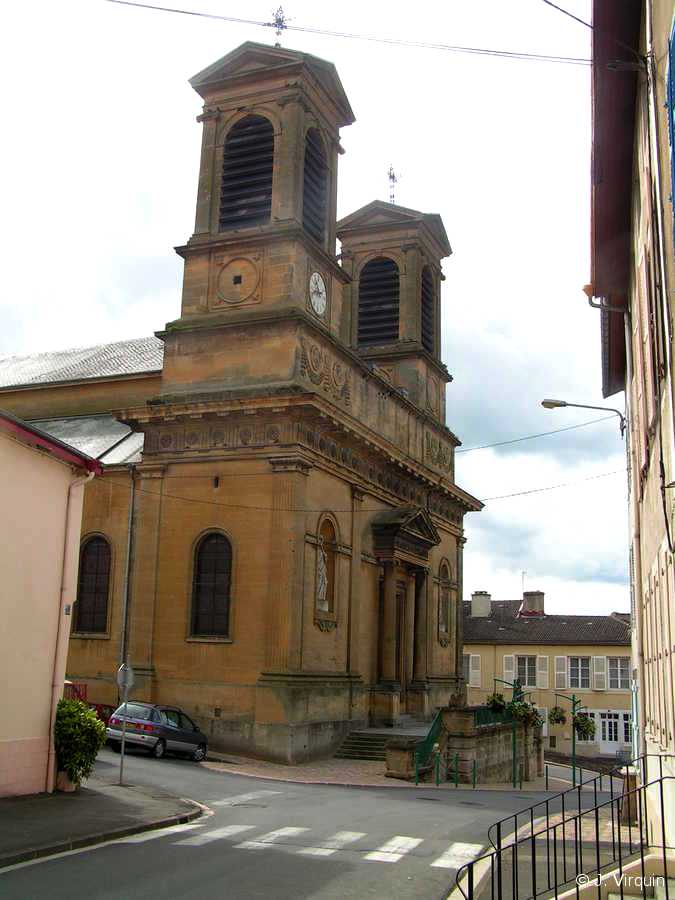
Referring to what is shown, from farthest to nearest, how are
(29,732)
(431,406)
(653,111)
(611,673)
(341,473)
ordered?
(611,673), (431,406), (341,473), (29,732), (653,111)

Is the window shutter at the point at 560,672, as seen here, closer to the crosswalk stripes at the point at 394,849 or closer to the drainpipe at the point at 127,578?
the drainpipe at the point at 127,578

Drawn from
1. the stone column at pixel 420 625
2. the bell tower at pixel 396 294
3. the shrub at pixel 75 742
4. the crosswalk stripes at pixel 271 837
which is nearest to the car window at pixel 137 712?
the shrub at pixel 75 742

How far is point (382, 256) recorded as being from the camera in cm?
4150

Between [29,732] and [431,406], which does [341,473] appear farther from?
[29,732]

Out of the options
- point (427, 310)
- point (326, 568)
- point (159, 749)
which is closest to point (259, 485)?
point (326, 568)

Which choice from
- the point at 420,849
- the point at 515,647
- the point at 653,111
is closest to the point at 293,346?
the point at 420,849

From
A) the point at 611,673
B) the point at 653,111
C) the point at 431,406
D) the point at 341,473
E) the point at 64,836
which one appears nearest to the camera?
the point at 653,111

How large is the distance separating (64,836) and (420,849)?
4.43m

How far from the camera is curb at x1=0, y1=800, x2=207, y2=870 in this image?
36.3 ft

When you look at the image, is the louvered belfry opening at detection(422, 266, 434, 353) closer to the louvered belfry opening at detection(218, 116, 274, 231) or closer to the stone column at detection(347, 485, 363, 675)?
the stone column at detection(347, 485, 363, 675)

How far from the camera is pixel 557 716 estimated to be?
56.2m

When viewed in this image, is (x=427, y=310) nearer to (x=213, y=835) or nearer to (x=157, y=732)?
(x=157, y=732)

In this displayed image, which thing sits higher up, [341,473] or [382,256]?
[382,256]

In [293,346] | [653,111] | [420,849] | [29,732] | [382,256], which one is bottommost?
[420,849]
